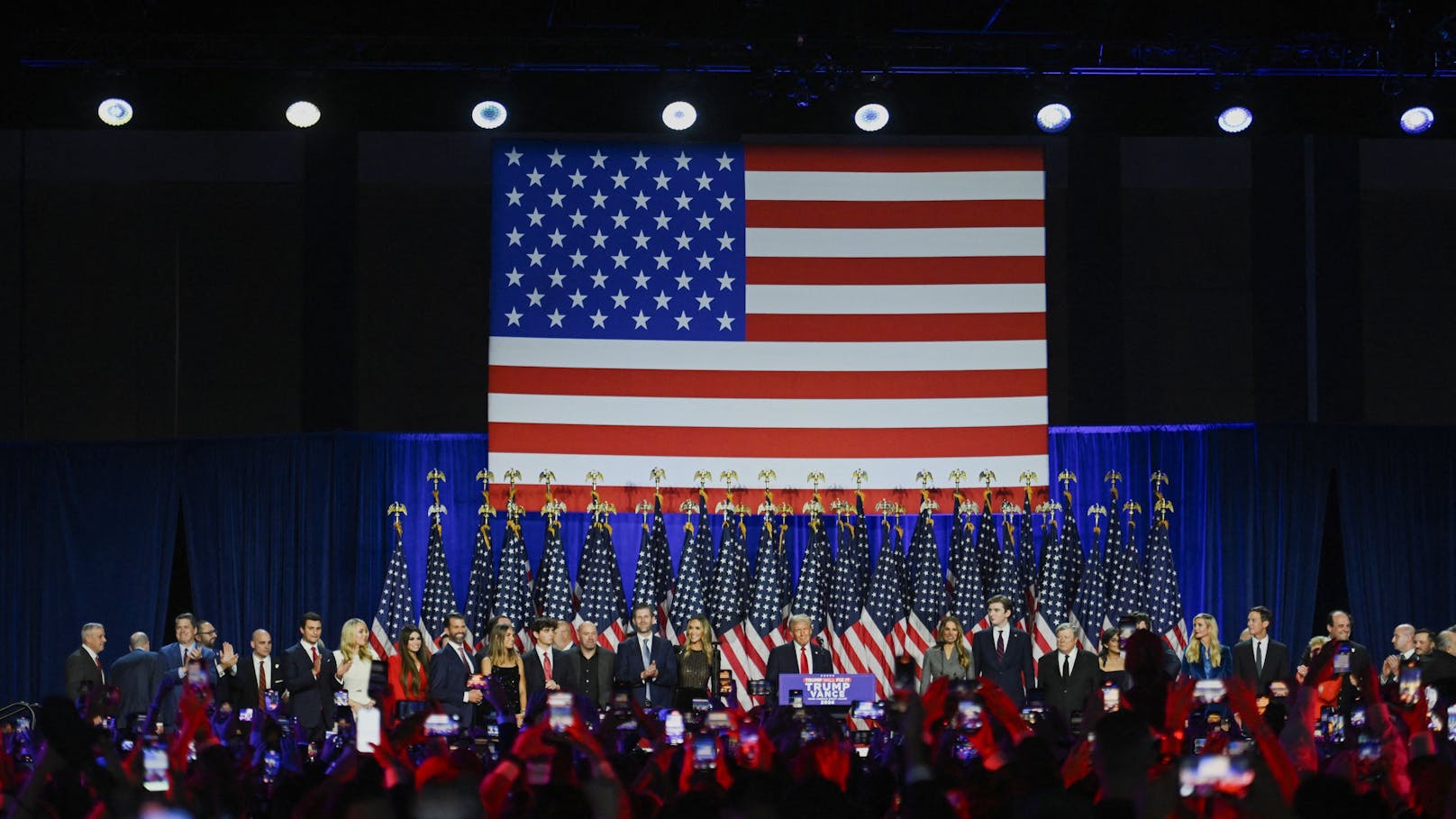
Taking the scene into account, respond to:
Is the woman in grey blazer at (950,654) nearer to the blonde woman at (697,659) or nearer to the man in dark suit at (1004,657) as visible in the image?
the man in dark suit at (1004,657)

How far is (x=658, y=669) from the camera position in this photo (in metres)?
13.6

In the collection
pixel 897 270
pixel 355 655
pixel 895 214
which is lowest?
pixel 355 655

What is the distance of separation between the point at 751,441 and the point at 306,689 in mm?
4326

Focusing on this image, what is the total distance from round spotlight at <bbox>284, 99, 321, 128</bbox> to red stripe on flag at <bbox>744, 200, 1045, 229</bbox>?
13.1 ft

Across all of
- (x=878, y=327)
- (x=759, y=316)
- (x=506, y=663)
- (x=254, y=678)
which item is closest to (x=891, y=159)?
(x=878, y=327)

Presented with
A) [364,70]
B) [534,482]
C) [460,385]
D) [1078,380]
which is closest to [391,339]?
[460,385]

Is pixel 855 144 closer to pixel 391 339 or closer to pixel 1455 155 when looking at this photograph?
pixel 391 339

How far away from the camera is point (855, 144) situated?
1587 cm

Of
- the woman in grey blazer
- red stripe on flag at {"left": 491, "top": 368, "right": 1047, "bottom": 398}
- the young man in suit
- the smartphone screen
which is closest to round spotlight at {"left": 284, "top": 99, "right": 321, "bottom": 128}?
red stripe on flag at {"left": 491, "top": 368, "right": 1047, "bottom": 398}

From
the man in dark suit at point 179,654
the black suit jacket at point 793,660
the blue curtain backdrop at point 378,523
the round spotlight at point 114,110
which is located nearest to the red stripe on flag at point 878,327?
the blue curtain backdrop at point 378,523

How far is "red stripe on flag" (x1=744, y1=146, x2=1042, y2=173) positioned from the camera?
1553cm

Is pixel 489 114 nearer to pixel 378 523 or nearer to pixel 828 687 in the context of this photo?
pixel 378 523

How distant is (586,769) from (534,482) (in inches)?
420

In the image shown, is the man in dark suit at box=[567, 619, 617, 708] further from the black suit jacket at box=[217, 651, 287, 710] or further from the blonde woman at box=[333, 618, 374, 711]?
the black suit jacket at box=[217, 651, 287, 710]
